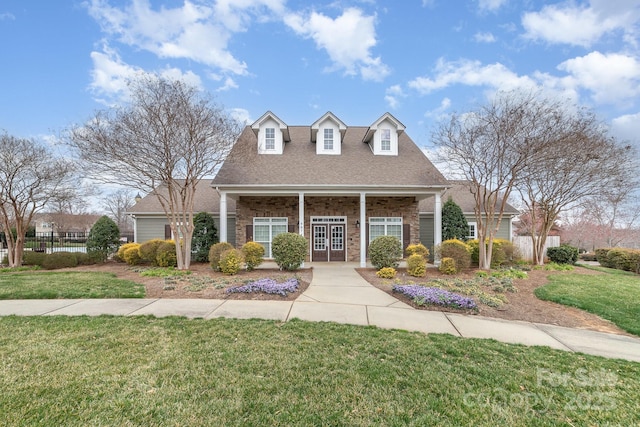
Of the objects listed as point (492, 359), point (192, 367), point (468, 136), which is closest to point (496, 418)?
point (492, 359)

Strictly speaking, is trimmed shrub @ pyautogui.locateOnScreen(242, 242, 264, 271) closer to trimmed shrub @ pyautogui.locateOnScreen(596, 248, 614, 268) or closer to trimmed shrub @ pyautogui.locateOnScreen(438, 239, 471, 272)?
trimmed shrub @ pyautogui.locateOnScreen(438, 239, 471, 272)

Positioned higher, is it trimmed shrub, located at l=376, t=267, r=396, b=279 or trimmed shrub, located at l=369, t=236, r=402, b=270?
trimmed shrub, located at l=369, t=236, r=402, b=270

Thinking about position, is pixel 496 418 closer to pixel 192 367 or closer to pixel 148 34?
pixel 192 367

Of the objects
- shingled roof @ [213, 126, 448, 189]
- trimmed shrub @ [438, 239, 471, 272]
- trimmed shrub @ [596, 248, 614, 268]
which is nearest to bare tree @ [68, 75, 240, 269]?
shingled roof @ [213, 126, 448, 189]

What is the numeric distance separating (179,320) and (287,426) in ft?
11.3

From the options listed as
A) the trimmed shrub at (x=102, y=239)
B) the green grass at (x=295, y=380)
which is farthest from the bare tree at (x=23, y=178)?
the green grass at (x=295, y=380)

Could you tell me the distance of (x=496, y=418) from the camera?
250cm

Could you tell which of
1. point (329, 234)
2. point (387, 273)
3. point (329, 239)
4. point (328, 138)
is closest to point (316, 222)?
point (329, 234)

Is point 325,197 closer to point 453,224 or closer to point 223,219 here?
point 223,219

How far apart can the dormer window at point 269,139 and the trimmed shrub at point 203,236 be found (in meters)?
4.57

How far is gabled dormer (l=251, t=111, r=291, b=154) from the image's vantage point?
14328 mm

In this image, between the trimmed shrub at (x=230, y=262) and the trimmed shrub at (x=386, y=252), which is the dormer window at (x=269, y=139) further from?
the trimmed shrub at (x=386, y=252)

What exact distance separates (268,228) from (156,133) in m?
6.70

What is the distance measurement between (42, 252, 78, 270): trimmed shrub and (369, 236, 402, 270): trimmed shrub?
12.8 m
